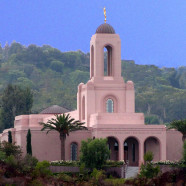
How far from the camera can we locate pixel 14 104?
5044 inches

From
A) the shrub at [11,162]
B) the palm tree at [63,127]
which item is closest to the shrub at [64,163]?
the palm tree at [63,127]

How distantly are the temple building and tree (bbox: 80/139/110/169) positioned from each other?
3.64 m

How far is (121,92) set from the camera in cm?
9181

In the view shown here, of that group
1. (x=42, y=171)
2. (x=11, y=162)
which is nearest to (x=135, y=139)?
(x=11, y=162)

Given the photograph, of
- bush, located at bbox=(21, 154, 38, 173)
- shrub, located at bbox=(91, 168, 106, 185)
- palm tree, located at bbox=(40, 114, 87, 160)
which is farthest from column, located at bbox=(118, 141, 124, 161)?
bush, located at bbox=(21, 154, 38, 173)

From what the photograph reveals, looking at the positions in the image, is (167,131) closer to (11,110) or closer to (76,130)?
(76,130)

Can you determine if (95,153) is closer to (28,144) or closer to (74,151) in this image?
(74,151)

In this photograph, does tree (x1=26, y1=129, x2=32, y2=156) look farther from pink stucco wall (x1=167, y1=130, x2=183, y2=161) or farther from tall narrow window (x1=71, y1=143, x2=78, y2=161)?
pink stucco wall (x1=167, y1=130, x2=183, y2=161)

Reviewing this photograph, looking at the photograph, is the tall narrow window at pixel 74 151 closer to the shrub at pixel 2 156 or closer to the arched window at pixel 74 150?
the arched window at pixel 74 150

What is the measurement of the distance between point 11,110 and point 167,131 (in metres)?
40.9

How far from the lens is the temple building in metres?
87.1

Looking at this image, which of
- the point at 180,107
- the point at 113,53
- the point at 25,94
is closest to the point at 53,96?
the point at 180,107

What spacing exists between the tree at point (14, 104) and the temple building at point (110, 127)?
1253 inches

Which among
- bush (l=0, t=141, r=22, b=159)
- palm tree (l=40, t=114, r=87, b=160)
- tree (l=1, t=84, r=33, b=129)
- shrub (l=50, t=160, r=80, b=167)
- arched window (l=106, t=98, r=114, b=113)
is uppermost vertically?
tree (l=1, t=84, r=33, b=129)
